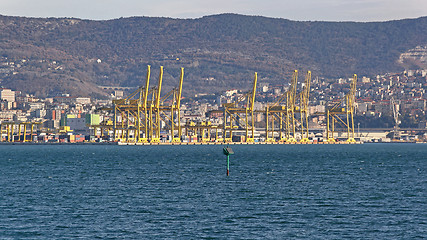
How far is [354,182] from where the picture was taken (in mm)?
66625

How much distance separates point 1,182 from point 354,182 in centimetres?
2886

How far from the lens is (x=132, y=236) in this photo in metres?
38.1

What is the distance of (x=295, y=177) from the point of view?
239ft

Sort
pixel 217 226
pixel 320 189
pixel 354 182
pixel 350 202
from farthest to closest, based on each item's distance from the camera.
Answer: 1. pixel 354 182
2. pixel 320 189
3. pixel 350 202
4. pixel 217 226

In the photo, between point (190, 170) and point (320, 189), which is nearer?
point (320, 189)

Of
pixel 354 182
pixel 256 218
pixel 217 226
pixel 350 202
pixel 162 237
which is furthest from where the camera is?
pixel 354 182

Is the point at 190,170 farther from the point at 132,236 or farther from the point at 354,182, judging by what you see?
the point at 132,236

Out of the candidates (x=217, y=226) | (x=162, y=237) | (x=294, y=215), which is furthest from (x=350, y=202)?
(x=162, y=237)

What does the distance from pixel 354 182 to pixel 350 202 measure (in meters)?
16.4

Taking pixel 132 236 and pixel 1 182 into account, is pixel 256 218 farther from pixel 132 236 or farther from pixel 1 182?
pixel 1 182

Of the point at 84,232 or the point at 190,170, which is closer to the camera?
the point at 84,232

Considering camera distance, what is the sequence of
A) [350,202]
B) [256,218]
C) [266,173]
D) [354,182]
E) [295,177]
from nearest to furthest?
[256,218], [350,202], [354,182], [295,177], [266,173]

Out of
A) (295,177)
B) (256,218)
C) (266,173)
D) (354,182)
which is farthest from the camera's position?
(266,173)

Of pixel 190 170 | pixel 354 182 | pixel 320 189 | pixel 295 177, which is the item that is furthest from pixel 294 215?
pixel 190 170
